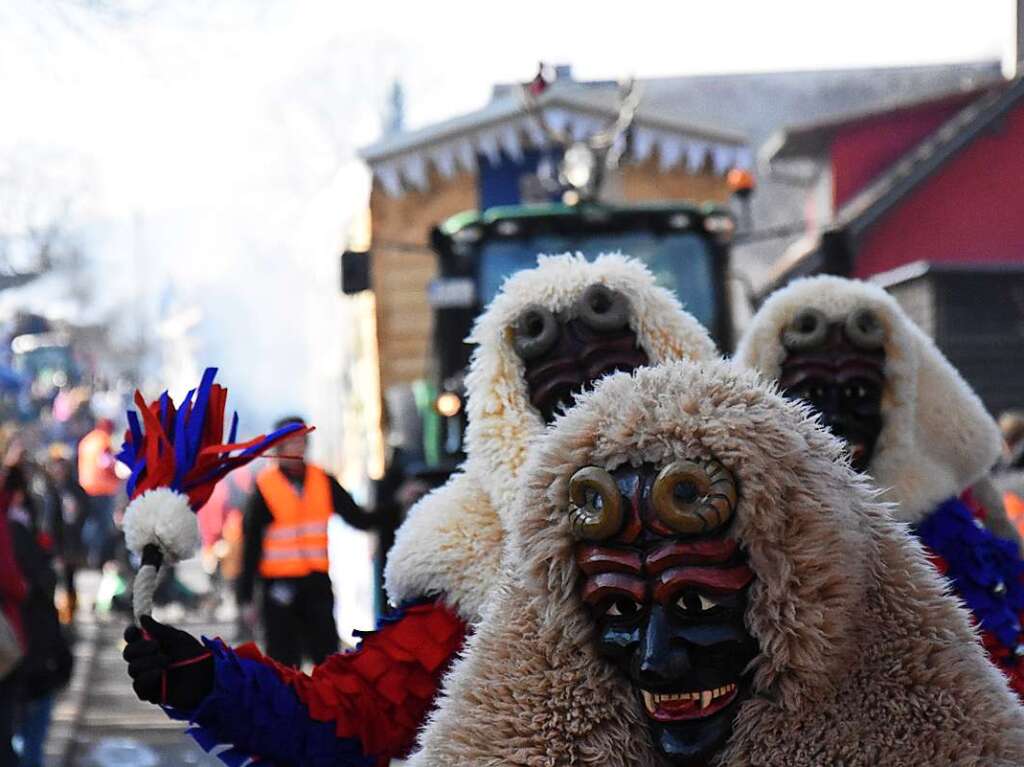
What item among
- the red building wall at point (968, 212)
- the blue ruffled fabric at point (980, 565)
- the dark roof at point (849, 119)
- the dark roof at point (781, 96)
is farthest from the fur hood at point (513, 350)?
the dark roof at point (781, 96)

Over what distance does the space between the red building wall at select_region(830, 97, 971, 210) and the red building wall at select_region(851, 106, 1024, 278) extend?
2084 mm

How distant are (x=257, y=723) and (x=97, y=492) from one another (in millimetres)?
12441

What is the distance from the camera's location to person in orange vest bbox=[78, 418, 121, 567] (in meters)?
14.6

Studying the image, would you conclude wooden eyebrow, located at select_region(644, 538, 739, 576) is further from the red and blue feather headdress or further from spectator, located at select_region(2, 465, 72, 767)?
spectator, located at select_region(2, 465, 72, 767)

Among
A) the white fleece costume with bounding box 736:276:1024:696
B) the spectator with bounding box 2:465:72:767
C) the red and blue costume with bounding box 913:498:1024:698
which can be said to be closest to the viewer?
the red and blue costume with bounding box 913:498:1024:698

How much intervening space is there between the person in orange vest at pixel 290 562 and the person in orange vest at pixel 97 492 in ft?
23.4

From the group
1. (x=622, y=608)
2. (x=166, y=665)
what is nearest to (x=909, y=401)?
(x=166, y=665)

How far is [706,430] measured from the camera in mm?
2002

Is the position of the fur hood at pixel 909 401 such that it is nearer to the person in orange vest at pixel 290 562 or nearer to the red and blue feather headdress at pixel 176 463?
the red and blue feather headdress at pixel 176 463

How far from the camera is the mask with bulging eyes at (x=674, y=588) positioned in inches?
78.1

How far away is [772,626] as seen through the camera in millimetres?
1979

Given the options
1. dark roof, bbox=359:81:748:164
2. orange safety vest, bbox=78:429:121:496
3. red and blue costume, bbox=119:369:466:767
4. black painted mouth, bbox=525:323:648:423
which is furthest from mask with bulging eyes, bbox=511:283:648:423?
Result: dark roof, bbox=359:81:748:164

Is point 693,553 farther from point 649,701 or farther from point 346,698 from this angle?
point 346,698

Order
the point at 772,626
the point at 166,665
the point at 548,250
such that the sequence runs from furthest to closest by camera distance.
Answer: the point at 548,250 → the point at 166,665 → the point at 772,626
